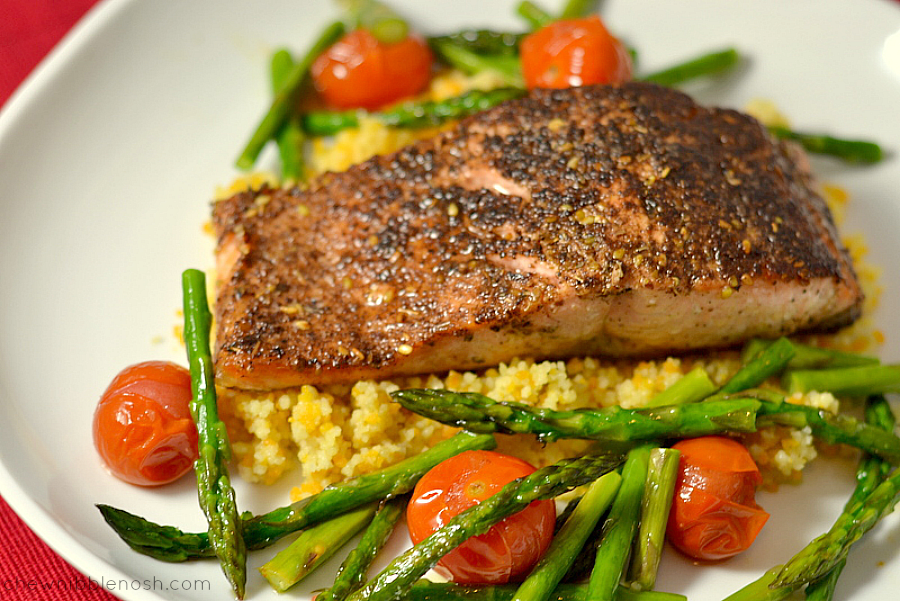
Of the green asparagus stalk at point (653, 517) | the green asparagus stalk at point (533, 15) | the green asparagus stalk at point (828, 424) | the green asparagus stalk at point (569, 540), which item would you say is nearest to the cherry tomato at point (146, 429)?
the green asparagus stalk at point (569, 540)

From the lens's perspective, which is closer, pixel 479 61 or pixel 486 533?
pixel 486 533

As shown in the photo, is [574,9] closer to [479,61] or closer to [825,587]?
[479,61]

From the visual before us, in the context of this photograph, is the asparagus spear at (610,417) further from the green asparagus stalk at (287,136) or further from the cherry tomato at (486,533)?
the green asparagus stalk at (287,136)

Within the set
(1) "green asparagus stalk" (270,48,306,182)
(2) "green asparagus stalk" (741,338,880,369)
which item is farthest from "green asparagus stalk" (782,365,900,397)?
(1) "green asparagus stalk" (270,48,306,182)

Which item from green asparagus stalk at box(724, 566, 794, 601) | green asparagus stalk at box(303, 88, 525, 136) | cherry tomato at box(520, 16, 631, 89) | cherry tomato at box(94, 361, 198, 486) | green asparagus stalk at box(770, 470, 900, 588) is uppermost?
cherry tomato at box(520, 16, 631, 89)

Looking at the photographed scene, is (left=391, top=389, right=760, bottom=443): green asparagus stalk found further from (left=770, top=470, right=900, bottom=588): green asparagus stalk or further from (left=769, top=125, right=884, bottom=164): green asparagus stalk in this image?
(left=769, top=125, right=884, bottom=164): green asparagus stalk

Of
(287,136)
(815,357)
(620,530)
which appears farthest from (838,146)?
→ (287,136)
